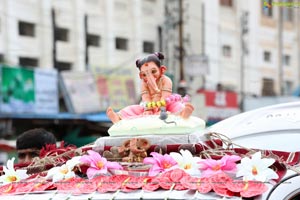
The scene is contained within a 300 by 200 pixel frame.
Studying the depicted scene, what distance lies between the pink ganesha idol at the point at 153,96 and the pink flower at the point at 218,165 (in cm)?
40

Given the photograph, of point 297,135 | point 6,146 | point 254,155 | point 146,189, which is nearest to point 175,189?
point 146,189

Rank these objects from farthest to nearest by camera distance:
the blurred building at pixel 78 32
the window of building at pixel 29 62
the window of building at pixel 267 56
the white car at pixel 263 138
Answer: the window of building at pixel 267 56 < the window of building at pixel 29 62 < the blurred building at pixel 78 32 < the white car at pixel 263 138

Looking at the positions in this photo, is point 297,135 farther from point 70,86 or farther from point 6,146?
point 70,86

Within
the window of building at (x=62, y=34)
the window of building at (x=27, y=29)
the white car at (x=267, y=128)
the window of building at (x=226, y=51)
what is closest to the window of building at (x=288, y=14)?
the window of building at (x=226, y=51)

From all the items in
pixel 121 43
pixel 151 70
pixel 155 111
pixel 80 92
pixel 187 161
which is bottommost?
pixel 80 92

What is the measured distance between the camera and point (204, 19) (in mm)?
25125

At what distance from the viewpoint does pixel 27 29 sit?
18.7 metres

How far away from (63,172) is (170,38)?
67.4ft

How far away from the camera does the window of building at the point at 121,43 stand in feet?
71.8

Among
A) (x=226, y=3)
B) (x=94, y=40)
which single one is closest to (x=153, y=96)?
(x=94, y=40)

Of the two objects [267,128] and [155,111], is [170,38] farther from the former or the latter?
[155,111]

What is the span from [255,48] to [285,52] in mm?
2876

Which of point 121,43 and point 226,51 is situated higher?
point 121,43

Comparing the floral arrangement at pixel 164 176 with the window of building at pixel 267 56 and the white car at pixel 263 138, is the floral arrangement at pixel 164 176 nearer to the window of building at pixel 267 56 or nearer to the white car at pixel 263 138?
the white car at pixel 263 138
